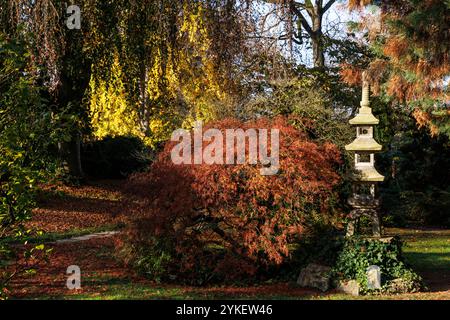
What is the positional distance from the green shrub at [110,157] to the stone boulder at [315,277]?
496 inches

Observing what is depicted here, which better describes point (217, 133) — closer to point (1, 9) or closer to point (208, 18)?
point (208, 18)

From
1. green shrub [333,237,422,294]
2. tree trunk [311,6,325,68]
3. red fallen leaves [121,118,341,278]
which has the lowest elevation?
green shrub [333,237,422,294]

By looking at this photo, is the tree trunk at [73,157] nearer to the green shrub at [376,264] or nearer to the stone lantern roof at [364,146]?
the stone lantern roof at [364,146]

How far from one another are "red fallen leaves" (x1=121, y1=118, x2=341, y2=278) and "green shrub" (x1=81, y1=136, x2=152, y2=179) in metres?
12.0

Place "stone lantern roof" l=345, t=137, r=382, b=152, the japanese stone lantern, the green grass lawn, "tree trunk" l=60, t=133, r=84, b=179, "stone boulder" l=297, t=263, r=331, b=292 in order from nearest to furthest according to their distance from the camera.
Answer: the green grass lawn < "stone boulder" l=297, t=263, r=331, b=292 < the japanese stone lantern < "stone lantern roof" l=345, t=137, r=382, b=152 < "tree trunk" l=60, t=133, r=84, b=179

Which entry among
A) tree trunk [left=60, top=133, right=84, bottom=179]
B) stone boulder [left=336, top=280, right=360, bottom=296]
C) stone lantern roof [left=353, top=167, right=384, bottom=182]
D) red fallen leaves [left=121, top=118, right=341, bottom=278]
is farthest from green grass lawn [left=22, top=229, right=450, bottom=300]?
tree trunk [left=60, top=133, right=84, bottom=179]

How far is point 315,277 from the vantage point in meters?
8.04

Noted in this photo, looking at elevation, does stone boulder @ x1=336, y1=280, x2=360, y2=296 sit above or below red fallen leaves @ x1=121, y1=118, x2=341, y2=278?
below

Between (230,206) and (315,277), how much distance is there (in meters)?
1.61

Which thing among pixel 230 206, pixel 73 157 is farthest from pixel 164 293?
pixel 73 157

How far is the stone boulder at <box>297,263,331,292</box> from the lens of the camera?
7875 millimetres

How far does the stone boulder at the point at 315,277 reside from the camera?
7.88 metres

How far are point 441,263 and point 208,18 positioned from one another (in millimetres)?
6576

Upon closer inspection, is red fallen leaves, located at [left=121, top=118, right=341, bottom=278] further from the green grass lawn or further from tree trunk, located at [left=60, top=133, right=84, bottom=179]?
tree trunk, located at [left=60, top=133, right=84, bottom=179]
